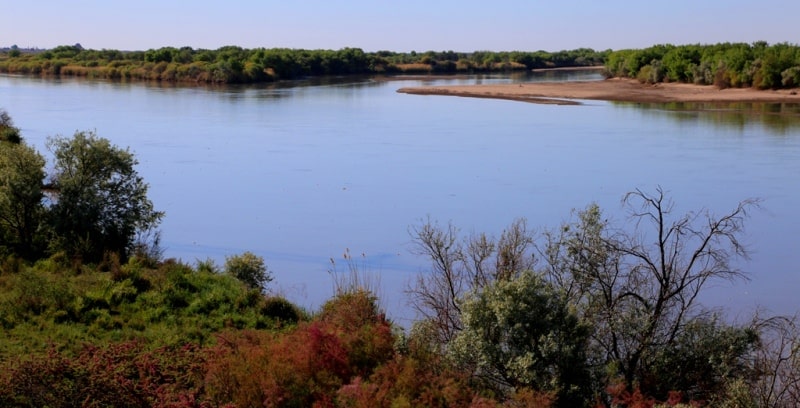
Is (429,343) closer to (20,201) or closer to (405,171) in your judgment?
(20,201)

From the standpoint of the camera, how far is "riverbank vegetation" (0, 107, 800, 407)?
6945mm

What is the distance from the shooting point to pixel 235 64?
165ft

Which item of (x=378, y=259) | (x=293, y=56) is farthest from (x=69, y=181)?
(x=293, y=56)

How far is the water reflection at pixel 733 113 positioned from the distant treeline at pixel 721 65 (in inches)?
204

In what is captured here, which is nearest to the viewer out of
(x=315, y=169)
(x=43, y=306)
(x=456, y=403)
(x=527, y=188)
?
(x=456, y=403)

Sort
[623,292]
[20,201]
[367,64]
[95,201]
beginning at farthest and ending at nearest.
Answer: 1. [367,64]
2. [95,201]
3. [20,201]
4. [623,292]

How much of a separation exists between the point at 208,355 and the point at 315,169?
11274mm

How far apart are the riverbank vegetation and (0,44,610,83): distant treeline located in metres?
41.0

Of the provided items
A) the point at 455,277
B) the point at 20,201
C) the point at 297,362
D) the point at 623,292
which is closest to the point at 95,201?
the point at 20,201

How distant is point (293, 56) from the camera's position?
59688 mm

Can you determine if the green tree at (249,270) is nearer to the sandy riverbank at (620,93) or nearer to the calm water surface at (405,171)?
the calm water surface at (405,171)

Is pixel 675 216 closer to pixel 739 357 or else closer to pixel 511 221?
pixel 511 221

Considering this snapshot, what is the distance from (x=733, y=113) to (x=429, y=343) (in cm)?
2616

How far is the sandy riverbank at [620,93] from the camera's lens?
36531 mm
